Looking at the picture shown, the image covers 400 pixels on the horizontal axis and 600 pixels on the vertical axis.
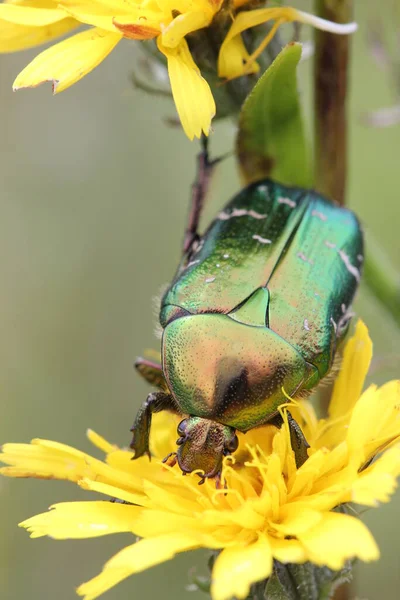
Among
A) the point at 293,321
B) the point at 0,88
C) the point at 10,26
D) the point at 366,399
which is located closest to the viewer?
the point at 366,399

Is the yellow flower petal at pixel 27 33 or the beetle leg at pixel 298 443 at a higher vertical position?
the yellow flower petal at pixel 27 33

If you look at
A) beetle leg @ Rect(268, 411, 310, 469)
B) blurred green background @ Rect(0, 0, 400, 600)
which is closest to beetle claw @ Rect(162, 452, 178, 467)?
beetle leg @ Rect(268, 411, 310, 469)

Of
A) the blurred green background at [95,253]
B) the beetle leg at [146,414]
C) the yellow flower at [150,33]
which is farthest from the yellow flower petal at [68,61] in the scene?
the blurred green background at [95,253]

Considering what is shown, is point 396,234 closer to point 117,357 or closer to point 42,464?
point 117,357

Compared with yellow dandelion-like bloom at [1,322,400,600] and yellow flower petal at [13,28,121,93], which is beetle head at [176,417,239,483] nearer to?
yellow dandelion-like bloom at [1,322,400,600]

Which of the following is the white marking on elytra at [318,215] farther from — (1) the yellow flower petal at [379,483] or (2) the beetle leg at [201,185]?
(1) the yellow flower petal at [379,483]

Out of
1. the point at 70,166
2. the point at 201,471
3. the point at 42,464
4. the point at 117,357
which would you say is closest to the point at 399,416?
the point at 201,471

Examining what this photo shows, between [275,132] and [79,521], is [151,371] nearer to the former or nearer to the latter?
[79,521]
